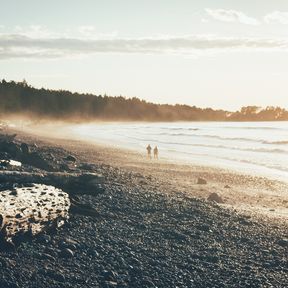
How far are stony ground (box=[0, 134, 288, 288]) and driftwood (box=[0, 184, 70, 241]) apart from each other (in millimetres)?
287

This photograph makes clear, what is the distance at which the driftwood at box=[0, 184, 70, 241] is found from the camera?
8984 millimetres

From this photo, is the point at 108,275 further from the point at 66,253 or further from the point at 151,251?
the point at 151,251

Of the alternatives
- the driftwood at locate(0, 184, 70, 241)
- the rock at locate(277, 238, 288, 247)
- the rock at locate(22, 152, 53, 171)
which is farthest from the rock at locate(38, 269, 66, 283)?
the rock at locate(22, 152, 53, 171)

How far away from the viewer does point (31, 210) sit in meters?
9.52

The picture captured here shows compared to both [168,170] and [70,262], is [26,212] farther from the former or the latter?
[168,170]

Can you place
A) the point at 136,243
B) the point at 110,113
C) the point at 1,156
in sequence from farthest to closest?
the point at 110,113, the point at 1,156, the point at 136,243

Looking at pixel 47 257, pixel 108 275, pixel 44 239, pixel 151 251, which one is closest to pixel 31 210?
pixel 44 239

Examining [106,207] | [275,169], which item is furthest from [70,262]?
[275,169]

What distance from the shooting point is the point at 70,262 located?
28.6 feet

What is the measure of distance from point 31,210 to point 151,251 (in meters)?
2.70

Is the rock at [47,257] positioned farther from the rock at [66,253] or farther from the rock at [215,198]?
the rock at [215,198]

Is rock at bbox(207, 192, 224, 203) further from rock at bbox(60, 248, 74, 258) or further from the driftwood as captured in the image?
rock at bbox(60, 248, 74, 258)

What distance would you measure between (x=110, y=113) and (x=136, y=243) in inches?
6981

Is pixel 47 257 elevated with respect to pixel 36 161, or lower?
lower
